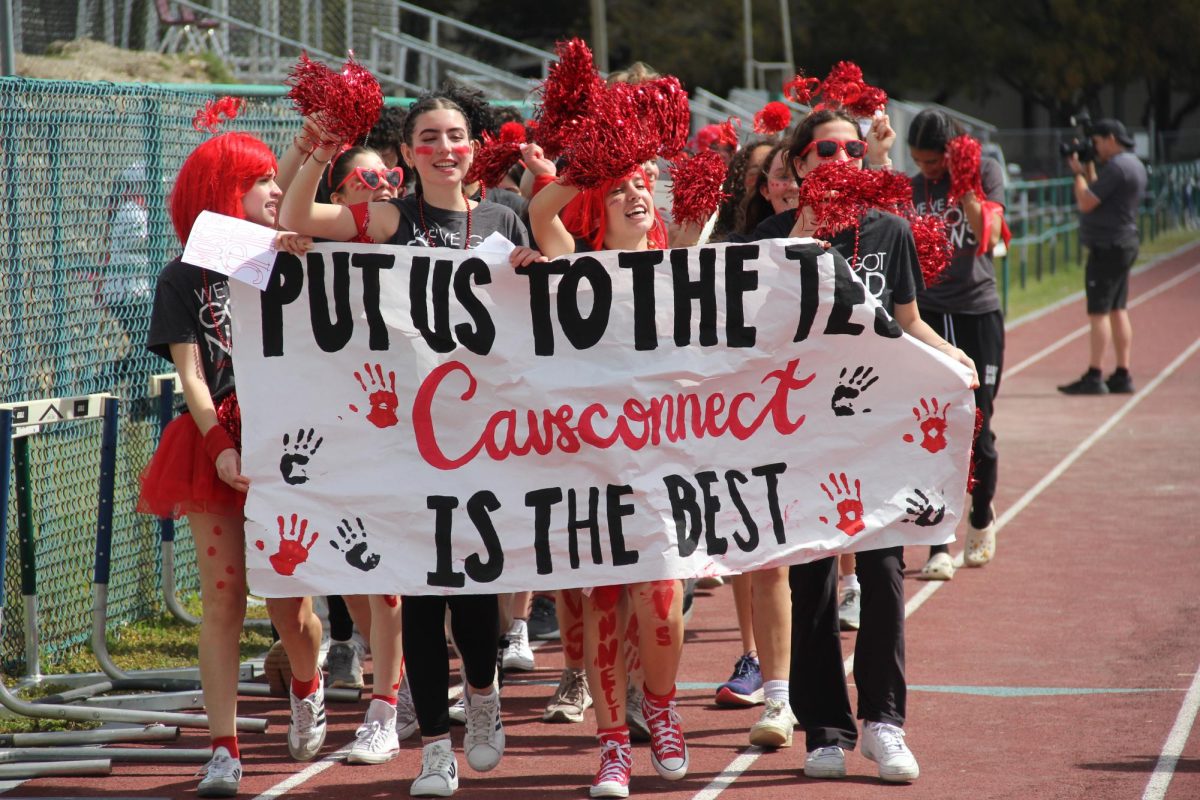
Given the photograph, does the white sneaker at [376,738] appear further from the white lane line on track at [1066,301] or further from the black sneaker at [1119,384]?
the white lane line on track at [1066,301]

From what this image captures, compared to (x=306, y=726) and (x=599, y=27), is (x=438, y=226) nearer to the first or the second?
(x=306, y=726)

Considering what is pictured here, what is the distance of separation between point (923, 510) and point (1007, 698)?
124cm

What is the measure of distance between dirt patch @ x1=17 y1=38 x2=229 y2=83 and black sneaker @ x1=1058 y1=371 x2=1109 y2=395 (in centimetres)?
819

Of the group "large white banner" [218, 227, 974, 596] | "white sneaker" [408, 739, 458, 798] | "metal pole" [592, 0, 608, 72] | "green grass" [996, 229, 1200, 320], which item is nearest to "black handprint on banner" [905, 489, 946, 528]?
"large white banner" [218, 227, 974, 596]

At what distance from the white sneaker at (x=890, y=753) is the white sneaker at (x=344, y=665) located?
212 cm

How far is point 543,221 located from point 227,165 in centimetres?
98

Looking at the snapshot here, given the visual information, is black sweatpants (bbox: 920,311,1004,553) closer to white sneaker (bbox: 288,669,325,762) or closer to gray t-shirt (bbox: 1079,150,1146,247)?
white sneaker (bbox: 288,669,325,762)

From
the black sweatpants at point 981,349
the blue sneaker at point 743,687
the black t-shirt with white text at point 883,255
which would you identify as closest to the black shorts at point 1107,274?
the black sweatpants at point 981,349

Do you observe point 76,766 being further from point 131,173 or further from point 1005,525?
point 1005,525

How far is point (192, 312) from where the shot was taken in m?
4.86

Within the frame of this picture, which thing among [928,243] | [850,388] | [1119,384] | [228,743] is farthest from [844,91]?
[1119,384]

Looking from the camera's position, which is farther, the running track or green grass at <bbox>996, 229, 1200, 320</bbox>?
green grass at <bbox>996, 229, 1200, 320</bbox>

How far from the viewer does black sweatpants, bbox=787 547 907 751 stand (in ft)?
16.0

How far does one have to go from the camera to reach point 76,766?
5.11 metres
